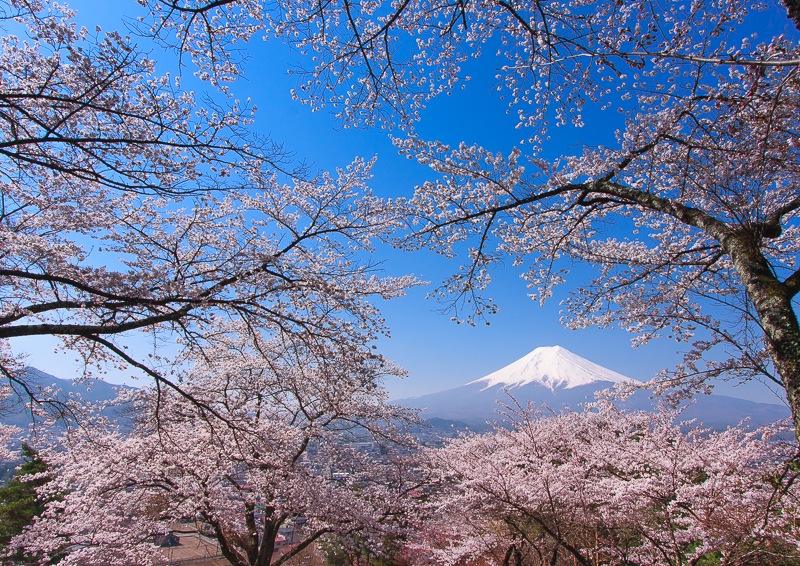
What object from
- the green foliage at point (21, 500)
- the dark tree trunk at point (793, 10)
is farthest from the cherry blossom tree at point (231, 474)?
the green foliage at point (21, 500)

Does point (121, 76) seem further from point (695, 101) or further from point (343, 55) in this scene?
Answer: point (695, 101)

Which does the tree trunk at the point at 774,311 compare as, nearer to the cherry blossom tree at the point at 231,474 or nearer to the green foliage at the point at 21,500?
the cherry blossom tree at the point at 231,474

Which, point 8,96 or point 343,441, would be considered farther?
point 343,441

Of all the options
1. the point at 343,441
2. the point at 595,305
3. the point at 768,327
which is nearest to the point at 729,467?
the point at 595,305

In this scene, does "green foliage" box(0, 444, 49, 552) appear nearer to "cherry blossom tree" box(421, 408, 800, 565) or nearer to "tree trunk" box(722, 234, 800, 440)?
"cherry blossom tree" box(421, 408, 800, 565)

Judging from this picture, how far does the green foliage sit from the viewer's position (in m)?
10.6

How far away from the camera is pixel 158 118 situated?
117 inches

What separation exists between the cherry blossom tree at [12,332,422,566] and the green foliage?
568cm

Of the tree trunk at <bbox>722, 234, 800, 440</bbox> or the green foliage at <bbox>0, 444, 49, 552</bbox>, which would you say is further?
the green foliage at <bbox>0, 444, 49, 552</bbox>

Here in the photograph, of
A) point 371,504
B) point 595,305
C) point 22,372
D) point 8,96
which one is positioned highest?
point 8,96

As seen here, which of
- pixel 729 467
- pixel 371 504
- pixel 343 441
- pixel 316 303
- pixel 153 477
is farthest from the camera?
pixel 343 441

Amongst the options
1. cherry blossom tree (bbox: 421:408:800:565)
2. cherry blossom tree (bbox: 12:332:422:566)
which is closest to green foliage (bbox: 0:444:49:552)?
cherry blossom tree (bbox: 12:332:422:566)

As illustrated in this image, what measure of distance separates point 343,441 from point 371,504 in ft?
4.94

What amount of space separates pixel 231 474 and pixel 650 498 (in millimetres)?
6942
